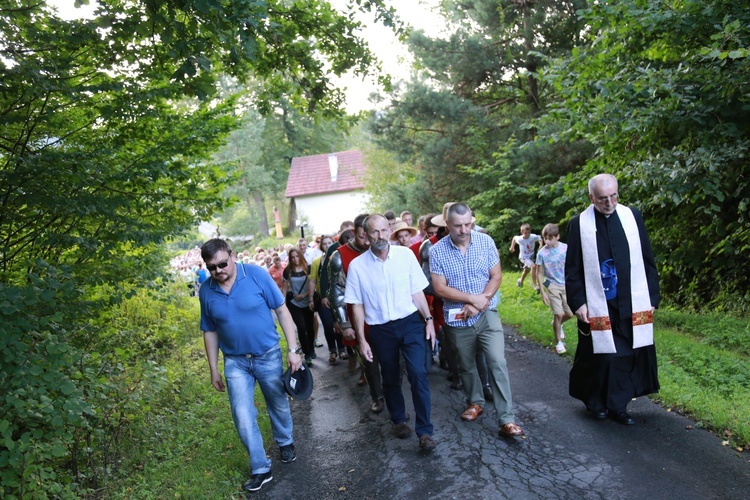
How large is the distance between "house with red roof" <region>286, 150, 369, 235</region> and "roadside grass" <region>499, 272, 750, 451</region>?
38.3m

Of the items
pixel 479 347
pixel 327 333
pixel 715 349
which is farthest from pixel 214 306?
pixel 715 349

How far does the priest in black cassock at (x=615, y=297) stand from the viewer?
215 inches

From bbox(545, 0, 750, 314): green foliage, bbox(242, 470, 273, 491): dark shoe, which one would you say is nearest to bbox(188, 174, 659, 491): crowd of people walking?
bbox(242, 470, 273, 491): dark shoe

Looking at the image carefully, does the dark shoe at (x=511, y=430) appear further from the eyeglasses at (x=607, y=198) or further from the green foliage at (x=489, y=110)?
the green foliage at (x=489, y=110)

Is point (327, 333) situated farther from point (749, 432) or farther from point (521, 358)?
point (749, 432)

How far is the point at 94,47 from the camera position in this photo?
245 inches

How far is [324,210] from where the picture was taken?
51.1m

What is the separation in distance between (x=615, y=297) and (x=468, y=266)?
4.33ft

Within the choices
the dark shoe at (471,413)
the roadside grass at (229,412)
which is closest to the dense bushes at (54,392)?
the roadside grass at (229,412)

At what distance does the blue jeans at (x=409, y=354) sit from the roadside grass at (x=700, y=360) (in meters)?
2.34

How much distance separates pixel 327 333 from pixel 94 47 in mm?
5428

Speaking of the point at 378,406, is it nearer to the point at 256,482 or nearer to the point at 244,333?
the point at 256,482

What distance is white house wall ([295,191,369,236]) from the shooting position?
1986 inches

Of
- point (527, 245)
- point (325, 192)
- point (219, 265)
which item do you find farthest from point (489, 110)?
point (325, 192)
